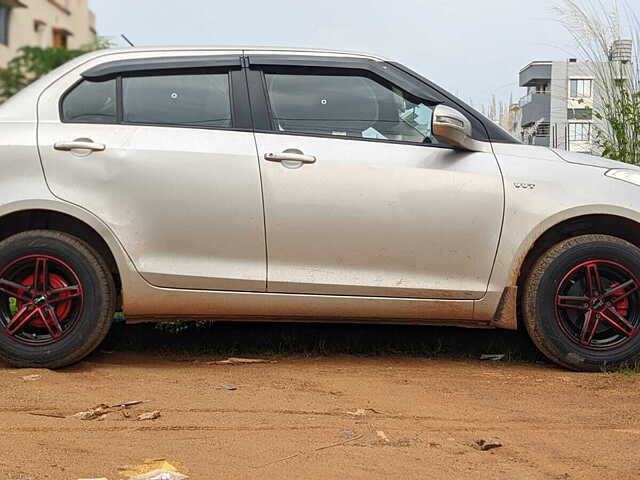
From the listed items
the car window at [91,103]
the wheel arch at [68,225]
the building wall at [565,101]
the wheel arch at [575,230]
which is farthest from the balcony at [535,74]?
the wheel arch at [68,225]

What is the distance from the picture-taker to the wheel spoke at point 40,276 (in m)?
5.38

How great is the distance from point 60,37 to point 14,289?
3880 centimetres

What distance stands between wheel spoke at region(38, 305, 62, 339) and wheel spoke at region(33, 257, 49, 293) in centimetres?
10

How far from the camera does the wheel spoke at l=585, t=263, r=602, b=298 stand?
552cm

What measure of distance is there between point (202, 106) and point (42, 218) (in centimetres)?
103

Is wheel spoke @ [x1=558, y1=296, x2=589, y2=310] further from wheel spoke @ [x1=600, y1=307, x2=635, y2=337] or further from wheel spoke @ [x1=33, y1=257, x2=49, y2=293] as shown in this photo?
wheel spoke @ [x1=33, y1=257, x2=49, y2=293]

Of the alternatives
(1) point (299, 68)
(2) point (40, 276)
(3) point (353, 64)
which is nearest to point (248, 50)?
(1) point (299, 68)

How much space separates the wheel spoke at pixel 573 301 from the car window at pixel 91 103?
2524 mm

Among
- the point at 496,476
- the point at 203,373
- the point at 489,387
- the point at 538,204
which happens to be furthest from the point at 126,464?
the point at 538,204

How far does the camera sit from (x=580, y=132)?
8625 mm

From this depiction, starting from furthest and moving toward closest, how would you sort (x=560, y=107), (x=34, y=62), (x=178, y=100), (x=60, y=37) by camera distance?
Answer: (x=60, y=37) < (x=34, y=62) < (x=560, y=107) < (x=178, y=100)

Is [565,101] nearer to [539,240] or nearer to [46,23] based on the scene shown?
[539,240]

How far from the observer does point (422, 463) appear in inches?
147

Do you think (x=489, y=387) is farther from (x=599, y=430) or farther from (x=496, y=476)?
(x=496, y=476)
